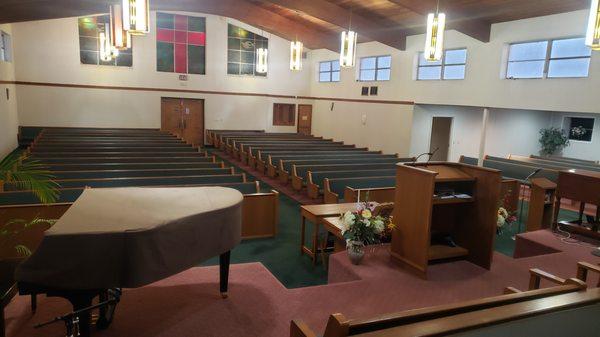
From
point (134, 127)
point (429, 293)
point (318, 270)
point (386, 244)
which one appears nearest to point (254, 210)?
point (318, 270)

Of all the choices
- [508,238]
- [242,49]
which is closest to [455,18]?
[508,238]

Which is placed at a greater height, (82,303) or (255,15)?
(255,15)

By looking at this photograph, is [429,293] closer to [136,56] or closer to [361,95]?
[361,95]

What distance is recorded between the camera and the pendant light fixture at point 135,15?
5594 millimetres

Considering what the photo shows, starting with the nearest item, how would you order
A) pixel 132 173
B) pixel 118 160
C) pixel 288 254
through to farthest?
pixel 288 254, pixel 132 173, pixel 118 160

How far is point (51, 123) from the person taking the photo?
14.0m

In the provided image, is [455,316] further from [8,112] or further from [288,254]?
[8,112]

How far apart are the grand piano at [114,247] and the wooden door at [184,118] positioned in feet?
42.7

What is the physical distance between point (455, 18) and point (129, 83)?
11.0 meters

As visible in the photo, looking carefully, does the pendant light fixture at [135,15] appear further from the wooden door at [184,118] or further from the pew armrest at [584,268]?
the wooden door at [184,118]

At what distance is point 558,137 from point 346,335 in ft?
39.0

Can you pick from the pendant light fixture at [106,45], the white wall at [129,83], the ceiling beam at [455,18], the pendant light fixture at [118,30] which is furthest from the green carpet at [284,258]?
the white wall at [129,83]

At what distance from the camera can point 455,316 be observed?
1.79m

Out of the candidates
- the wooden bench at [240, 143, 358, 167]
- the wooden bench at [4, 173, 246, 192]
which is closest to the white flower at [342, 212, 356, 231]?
the wooden bench at [4, 173, 246, 192]
